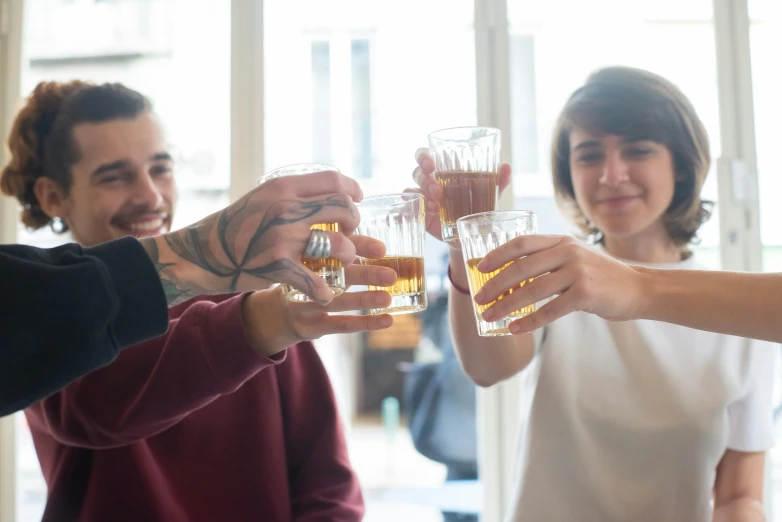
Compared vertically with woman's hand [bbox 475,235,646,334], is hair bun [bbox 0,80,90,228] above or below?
above

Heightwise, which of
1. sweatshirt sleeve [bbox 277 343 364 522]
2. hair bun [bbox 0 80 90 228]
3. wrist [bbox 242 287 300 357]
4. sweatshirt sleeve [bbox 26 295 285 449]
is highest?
hair bun [bbox 0 80 90 228]

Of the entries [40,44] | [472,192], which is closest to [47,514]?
[472,192]

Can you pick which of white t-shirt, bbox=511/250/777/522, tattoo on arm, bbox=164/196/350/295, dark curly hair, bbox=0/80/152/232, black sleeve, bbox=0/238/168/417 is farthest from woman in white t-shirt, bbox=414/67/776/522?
dark curly hair, bbox=0/80/152/232

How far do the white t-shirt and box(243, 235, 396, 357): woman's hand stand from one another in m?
0.65

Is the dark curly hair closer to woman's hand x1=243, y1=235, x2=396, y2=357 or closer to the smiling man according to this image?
the smiling man

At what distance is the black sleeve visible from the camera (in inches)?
31.6

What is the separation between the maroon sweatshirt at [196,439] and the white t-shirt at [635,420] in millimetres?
465

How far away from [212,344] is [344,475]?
1.48 ft

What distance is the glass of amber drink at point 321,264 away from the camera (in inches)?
39.1

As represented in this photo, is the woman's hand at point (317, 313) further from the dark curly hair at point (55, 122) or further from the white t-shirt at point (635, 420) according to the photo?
the dark curly hair at point (55, 122)

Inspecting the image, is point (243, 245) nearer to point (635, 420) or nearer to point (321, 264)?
point (321, 264)

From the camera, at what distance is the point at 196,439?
1429 mm

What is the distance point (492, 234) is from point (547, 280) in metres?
0.13

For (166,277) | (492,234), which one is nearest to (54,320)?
(166,277)
